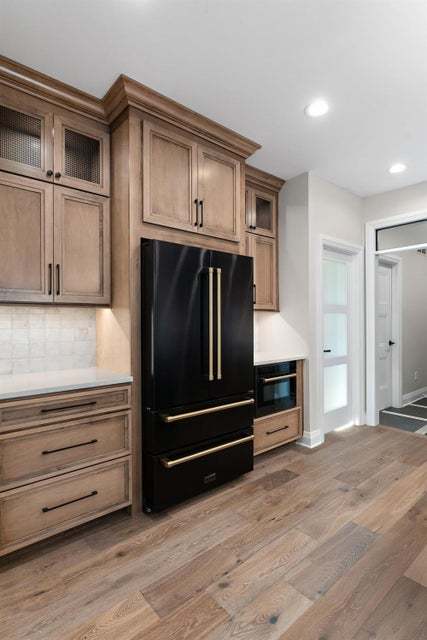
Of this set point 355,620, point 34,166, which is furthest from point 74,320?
point 355,620

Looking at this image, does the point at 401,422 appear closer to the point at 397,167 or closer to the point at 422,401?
the point at 422,401

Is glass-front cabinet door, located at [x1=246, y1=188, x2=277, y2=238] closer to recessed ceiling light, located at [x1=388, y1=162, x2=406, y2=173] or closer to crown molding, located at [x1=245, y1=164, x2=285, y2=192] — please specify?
crown molding, located at [x1=245, y1=164, x2=285, y2=192]

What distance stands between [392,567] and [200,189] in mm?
2703

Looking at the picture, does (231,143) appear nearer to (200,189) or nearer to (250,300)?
(200,189)

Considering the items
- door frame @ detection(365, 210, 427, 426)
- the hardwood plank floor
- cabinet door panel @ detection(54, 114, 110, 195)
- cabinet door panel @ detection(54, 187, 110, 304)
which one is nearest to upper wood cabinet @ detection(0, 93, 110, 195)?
cabinet door panel @ detection(54, 114, 110, 195)

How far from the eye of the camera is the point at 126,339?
231 cm

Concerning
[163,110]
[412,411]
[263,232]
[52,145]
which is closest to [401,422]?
[412,411]

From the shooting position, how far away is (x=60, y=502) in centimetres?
196

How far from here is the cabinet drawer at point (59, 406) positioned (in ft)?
5.95

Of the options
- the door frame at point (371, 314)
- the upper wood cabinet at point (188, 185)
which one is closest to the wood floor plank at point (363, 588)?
the door frame at point (371, 314)

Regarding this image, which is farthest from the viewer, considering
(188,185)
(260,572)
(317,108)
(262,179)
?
(262,179)

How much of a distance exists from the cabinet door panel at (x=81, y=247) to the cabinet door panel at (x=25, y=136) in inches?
7.3

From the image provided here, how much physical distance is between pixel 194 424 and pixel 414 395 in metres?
4.55

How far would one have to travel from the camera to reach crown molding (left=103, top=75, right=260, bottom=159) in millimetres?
2189
